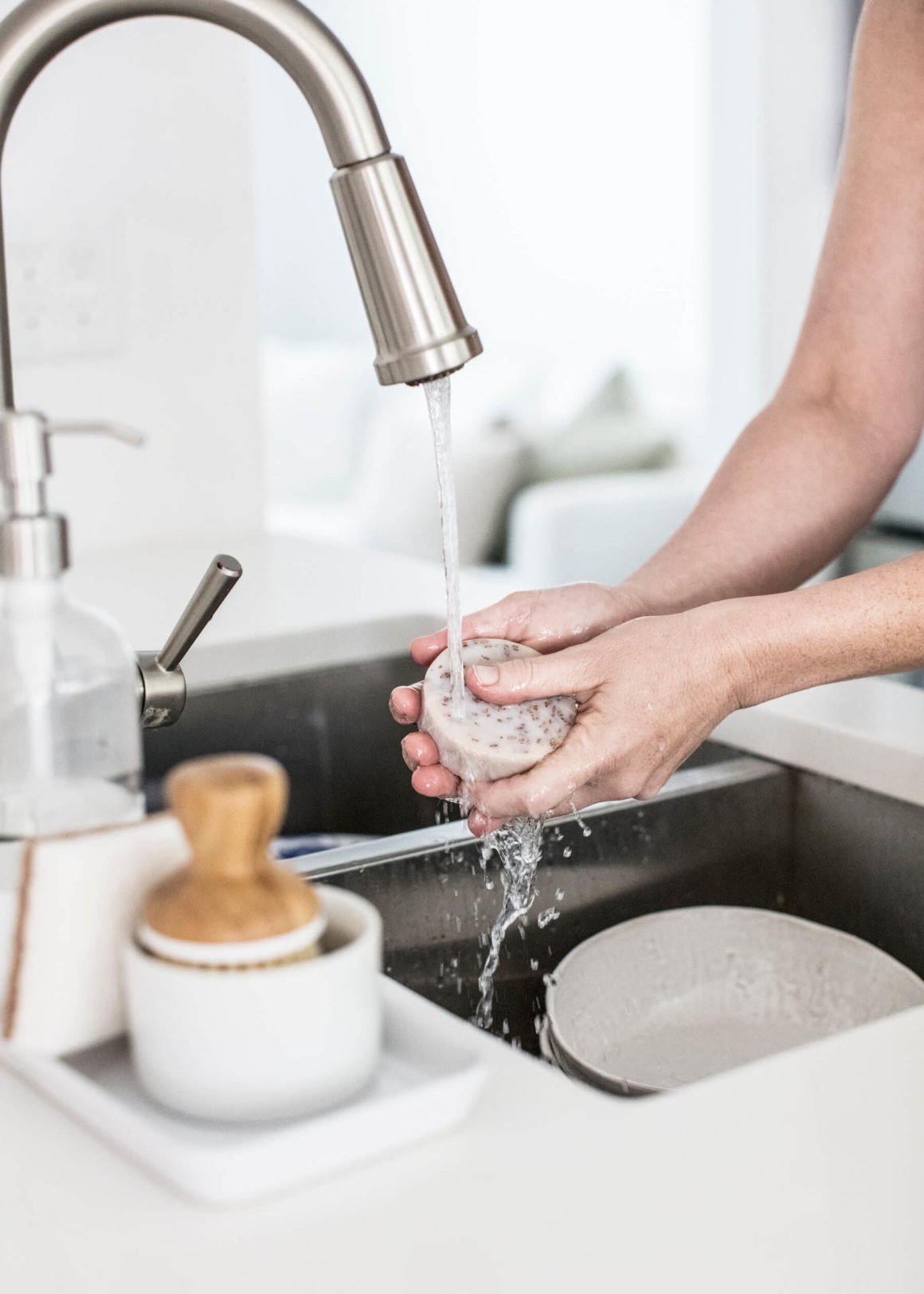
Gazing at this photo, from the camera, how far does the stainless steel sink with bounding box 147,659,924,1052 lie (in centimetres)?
97

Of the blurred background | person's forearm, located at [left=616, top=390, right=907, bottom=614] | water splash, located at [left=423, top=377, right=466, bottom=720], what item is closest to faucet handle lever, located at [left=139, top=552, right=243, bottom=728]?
water splash, located at [left=423, top=377, right=466, bottom=720]

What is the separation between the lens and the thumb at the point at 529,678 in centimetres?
95

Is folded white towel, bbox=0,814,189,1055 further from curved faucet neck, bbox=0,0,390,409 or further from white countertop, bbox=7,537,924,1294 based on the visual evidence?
curved faucet neck, bbox=0,0,390,409

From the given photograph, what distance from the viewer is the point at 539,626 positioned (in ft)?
Result: 3.54

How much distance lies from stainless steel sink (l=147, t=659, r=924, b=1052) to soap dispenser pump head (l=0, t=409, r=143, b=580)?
0.43m

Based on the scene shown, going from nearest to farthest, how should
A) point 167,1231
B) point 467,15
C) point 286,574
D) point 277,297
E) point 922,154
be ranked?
point 167,1231
point 922,154
point 286,574
point 467,15
point 277,297

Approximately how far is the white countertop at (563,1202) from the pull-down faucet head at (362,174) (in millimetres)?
283

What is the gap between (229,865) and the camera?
481mm

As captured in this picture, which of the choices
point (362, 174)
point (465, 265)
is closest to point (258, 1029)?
point (362, 174)

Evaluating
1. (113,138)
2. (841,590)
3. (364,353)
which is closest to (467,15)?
(364,353)

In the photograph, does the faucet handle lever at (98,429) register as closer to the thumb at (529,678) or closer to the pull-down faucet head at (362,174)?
the pull-down faucet head at (362,174)

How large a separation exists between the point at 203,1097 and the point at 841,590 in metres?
0.62

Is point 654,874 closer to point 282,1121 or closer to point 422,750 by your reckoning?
point 422,750

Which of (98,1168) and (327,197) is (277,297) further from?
(98,1168)
